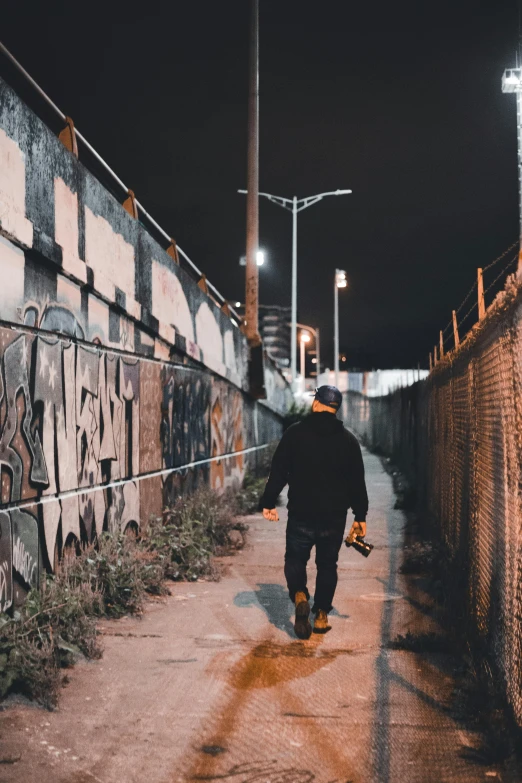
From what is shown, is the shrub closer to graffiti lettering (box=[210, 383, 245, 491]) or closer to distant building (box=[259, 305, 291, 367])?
graffiti lettering (box=[210, 383, 245, 491])

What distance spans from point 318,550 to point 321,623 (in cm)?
54

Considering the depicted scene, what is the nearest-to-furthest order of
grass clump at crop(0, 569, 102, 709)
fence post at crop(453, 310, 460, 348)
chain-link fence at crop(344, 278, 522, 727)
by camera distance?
chain-link fence at crop(344, 278, 522, 727), grass clump at crop(0, 569, 102, 709), fence post at crop(453, 310, 460, 348)

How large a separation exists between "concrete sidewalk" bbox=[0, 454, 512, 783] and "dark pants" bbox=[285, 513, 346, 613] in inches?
13.6

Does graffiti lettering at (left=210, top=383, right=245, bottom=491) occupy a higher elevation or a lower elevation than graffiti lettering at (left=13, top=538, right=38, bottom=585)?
higher

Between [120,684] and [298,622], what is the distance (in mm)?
1493

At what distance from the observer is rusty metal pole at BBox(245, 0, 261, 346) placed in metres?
16.3

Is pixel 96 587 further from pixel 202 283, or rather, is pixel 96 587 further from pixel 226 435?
pixel 226 435

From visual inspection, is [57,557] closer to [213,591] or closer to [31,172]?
[213,591]

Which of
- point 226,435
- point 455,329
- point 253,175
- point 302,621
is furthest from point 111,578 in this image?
point 253,175

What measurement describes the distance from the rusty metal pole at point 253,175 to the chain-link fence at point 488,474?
295 inches

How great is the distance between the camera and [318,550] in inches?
235

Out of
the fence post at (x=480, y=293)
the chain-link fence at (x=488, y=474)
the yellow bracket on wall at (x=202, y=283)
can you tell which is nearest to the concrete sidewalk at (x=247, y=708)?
the chain-link fence at (x=488, y=474)

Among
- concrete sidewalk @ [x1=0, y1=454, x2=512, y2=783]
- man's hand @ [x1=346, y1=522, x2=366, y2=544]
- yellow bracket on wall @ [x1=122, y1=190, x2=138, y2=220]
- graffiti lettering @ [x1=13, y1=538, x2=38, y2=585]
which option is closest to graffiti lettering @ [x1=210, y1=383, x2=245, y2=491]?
yellow bracket on wall @ [x1=122, y1=190, x2=138, y2=220]

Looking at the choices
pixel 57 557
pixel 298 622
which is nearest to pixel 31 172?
pixel 57 557
